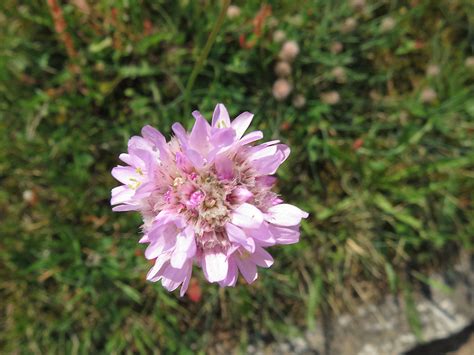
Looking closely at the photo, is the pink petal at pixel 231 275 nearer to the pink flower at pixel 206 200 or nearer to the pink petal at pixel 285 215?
the pink flower at pixel 206 200

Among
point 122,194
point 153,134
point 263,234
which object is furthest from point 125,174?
point 263,234

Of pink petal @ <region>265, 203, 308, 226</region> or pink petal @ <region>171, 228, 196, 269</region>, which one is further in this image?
pink petal @ <region>265, 203, 308, 226</region>

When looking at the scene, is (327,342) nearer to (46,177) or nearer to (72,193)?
(72,193)

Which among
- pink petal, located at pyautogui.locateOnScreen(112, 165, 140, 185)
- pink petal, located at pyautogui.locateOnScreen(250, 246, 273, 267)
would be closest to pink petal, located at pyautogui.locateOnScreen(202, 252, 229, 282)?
pink petal, located at pyautogui.locateOnScreen(250, 246, 273, 267)

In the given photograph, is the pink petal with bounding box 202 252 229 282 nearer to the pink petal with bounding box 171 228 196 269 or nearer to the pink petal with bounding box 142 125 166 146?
the pink petal with bounding box 171 228 196 269

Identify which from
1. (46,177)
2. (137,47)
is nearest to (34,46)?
(137,47)

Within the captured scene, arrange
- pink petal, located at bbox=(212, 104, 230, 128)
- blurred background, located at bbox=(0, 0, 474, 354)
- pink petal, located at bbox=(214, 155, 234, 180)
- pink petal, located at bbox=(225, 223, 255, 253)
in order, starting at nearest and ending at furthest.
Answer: pink petal, located at bbox=(225, 223, 255, 253), pink petal, located at bbox=(214, 155, 234, 180), pink petal, located at bbox=(212, 104, 230, 128), blurred background, located at bbox=(0, 0, 474, 354)

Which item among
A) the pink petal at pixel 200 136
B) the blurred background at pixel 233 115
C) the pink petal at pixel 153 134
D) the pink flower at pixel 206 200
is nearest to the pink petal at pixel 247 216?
the pink flower at pixel 206 200
